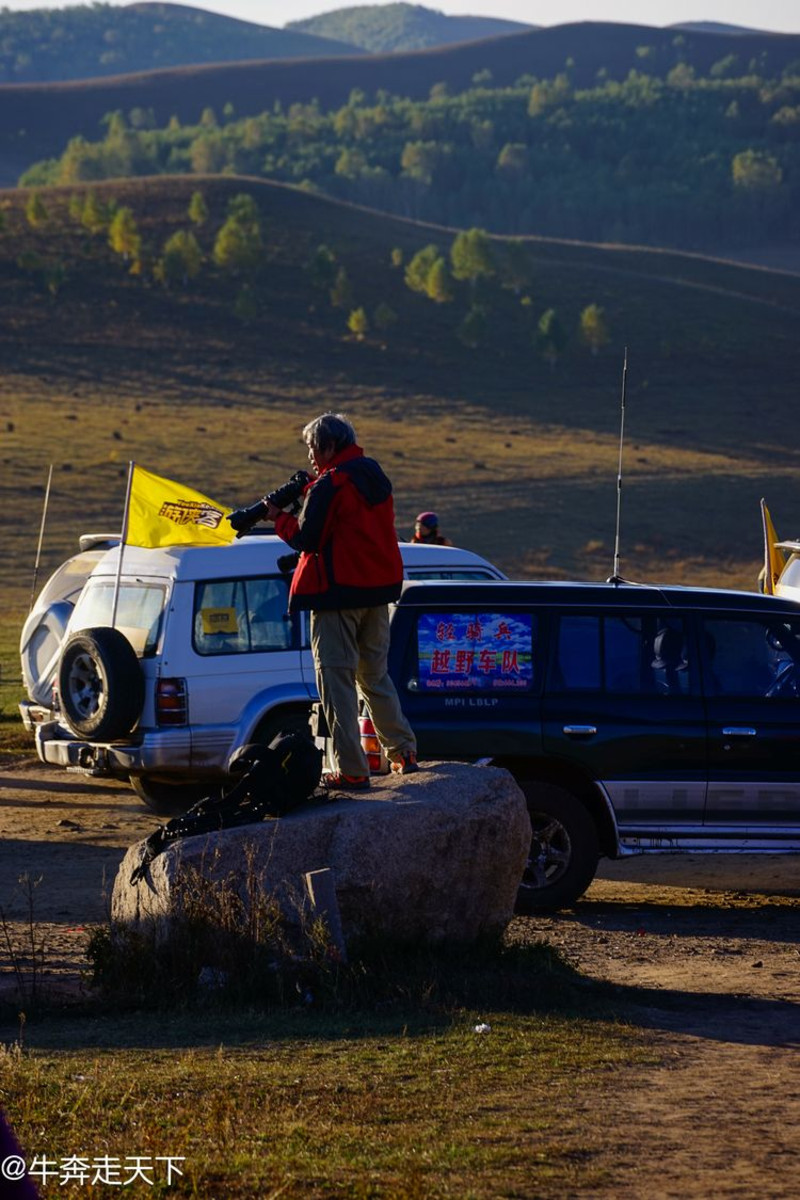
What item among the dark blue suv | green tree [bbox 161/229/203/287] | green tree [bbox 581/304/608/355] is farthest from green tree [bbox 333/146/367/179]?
the dark blue suv

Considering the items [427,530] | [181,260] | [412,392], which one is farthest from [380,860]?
[181,260]

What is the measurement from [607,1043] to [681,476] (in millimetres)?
52623

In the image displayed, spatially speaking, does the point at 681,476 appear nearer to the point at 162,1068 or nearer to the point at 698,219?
the point at 162,1068

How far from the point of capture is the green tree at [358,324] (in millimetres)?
94938

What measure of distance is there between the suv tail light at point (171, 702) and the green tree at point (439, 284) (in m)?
91.3

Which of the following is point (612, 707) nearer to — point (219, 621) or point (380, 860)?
point (380, 860)

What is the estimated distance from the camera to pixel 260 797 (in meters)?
8.16

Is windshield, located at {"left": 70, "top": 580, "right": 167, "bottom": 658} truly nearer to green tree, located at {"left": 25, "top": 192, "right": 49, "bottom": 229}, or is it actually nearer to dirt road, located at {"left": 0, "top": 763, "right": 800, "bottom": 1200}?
dirt road, located at {"left": 0, "top": 763, "right": 800, "bottom": 1200}

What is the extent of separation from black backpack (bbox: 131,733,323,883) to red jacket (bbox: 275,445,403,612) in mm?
712

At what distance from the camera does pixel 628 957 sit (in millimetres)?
8875

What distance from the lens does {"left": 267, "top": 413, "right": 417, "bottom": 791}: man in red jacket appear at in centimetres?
832

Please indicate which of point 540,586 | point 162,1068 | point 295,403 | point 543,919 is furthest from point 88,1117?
point 295,403

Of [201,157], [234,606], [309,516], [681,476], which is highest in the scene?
[201,157]

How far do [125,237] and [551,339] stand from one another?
89.7 ft
